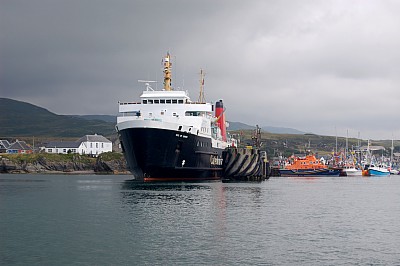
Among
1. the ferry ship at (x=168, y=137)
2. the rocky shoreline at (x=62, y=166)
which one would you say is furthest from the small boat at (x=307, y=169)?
the ferry ship at (x=168, y=137)

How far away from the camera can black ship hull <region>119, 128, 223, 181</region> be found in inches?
2356

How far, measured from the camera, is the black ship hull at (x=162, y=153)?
196 ft

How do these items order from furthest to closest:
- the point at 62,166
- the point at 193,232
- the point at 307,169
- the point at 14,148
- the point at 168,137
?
the point at 14,148 → the point at 307,169 → the point at 62,166 → the point at 168,137 → the point at 193,232

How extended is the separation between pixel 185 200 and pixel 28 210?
1298cm

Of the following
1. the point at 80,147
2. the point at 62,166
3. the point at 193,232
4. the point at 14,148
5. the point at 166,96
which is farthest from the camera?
the point at 14,148

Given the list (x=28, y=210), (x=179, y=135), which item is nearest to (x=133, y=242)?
(x=28, y=210)

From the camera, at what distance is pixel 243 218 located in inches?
1362

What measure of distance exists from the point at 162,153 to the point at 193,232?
32569 millimetres

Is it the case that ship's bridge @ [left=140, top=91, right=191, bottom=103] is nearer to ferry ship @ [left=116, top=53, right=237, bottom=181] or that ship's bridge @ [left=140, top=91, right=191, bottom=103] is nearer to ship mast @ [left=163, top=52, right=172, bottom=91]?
ferry ship @ [left=116, top=53, right=237, bottom=181]

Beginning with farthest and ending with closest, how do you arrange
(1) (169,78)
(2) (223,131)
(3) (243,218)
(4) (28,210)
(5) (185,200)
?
(2) (223,131)
(1) (169,78)
(5) (185,200)
(4) (28,210)
(3) (243,218)

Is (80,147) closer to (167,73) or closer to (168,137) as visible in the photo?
(167,73)

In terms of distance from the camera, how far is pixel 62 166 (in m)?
129

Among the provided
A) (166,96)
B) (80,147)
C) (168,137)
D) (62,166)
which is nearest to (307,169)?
(62,166)

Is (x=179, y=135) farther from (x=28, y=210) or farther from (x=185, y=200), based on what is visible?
(x=28, y=210)
